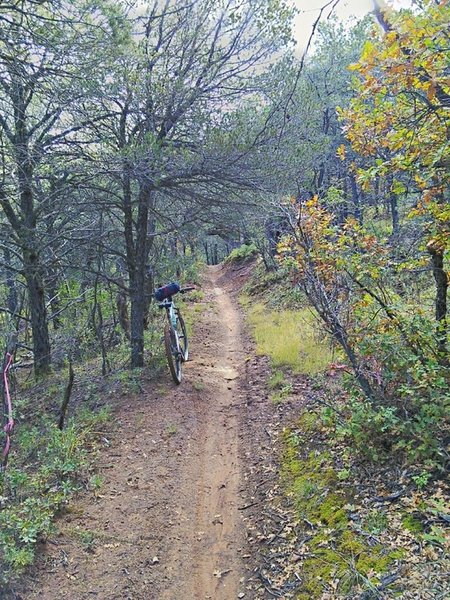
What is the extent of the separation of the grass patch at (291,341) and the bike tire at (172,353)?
2003mm

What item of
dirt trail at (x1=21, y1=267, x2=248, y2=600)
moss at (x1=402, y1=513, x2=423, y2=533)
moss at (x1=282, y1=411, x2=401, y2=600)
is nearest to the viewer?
moss at (x1=282, y1=411, x2=401, y2=600)

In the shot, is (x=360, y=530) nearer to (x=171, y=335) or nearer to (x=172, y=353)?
(x=172, y=353)

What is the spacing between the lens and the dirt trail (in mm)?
3748

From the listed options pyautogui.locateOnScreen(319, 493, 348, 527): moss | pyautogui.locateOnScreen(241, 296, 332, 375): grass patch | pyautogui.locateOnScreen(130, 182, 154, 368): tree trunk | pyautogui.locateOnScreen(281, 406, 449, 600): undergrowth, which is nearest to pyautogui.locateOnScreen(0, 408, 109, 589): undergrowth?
pyautogui.locateOnScreen(130, 182, 154, 368): tree trunk

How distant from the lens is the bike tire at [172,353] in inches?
299

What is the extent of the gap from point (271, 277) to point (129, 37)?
13.7 m

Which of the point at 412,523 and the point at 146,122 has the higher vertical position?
the point at 146,122

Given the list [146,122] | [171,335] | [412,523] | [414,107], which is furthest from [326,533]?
[146,122]

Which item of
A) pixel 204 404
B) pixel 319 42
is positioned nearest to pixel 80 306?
pixel 204 404

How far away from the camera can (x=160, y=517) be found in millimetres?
4551

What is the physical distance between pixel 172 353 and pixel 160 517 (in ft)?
11.4

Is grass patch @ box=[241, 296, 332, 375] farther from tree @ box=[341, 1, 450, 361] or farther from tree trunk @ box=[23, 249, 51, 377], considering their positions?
tree trunk @ box=[23, 249, 51, 377]

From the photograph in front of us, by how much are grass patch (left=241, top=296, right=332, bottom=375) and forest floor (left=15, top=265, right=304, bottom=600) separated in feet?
3.20

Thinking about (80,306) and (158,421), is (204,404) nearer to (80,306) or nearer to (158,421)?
(158,421)
